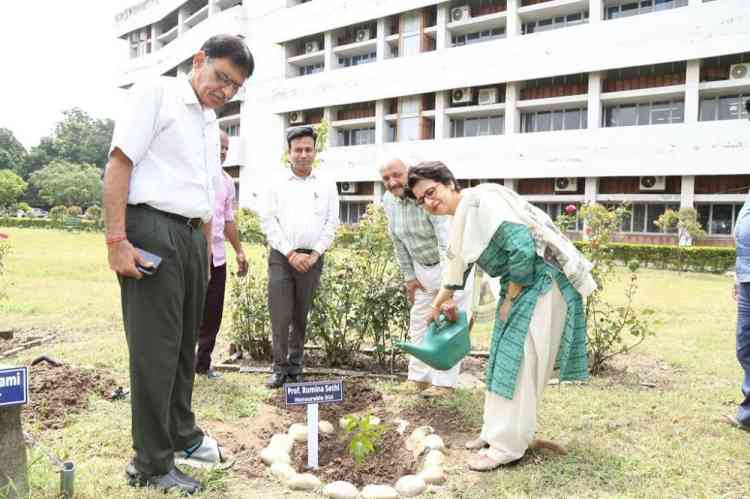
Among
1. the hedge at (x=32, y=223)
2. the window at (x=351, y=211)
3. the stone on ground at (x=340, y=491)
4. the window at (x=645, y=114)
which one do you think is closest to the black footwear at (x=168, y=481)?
the stone on ground at (x=340, y=491)

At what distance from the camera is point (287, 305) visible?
4.47m

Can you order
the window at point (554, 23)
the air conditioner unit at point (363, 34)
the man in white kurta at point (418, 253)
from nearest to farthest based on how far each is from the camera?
the man in white kurta at point (418, 253) → the window at point (554, 23) → the air conditioner unit at point (363, 34)

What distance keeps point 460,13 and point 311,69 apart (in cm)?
1001

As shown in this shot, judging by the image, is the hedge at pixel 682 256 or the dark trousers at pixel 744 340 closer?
the dark trousers at pixel 744 340

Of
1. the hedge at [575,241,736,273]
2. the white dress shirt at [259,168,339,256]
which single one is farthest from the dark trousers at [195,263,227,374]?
the hedge at [575,241,736,273]

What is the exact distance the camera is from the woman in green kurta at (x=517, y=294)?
305cm

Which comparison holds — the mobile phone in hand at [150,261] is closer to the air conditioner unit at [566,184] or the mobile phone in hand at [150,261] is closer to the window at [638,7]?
the air conditioner unit at [566,184]

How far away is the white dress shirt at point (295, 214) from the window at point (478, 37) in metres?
22.5

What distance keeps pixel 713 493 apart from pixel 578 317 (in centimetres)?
105

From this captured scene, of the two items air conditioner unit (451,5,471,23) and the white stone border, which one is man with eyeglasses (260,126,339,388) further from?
air conditioner unit (451,5,471,23)

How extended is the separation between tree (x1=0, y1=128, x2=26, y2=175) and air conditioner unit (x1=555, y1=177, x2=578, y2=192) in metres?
60.0

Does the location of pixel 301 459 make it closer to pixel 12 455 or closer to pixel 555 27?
pixel 12 455

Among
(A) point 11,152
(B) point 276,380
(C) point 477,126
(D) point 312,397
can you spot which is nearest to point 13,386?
(D) point 312,397

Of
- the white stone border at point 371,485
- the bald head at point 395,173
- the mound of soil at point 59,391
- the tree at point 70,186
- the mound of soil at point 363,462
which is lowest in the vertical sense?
the mound of soil at point 363,462
